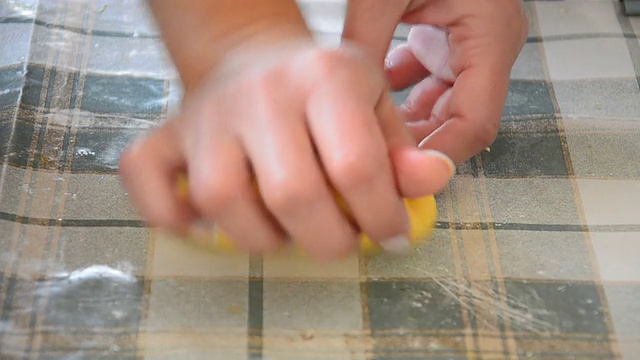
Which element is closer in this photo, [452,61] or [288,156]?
[288,156]

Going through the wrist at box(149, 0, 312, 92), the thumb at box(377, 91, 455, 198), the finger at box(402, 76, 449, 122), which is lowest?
the finger at box(402, 76, 449, 122)

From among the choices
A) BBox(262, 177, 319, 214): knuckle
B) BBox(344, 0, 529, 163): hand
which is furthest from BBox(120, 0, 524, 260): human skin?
BBox(344, 0, 529, 163): hand

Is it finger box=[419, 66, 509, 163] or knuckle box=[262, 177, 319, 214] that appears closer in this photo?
knuckle box=[262, 177, 319, 214]

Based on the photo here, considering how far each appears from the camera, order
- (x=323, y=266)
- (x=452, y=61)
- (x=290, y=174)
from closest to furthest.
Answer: (x=290, y=174), (x=323, y=266), (x=452, y=61)

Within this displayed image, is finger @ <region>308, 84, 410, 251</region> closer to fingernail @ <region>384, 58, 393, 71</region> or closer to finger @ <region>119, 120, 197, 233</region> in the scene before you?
finger @ <region>119, 120, 197, 233</region>

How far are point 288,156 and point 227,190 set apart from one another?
4 centimetres

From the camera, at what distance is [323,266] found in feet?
1.57

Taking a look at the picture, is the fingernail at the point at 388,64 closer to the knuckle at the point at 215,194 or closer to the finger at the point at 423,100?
the finger at the point at 423,100

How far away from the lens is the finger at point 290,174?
14.7 inches

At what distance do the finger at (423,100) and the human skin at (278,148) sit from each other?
0.19m

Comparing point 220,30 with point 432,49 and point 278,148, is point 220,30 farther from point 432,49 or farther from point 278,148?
point 432,49

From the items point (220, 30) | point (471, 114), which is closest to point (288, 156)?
point (220, 30)

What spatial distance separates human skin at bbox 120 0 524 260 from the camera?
38 cm

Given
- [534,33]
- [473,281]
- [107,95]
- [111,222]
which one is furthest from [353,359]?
[534,33]
